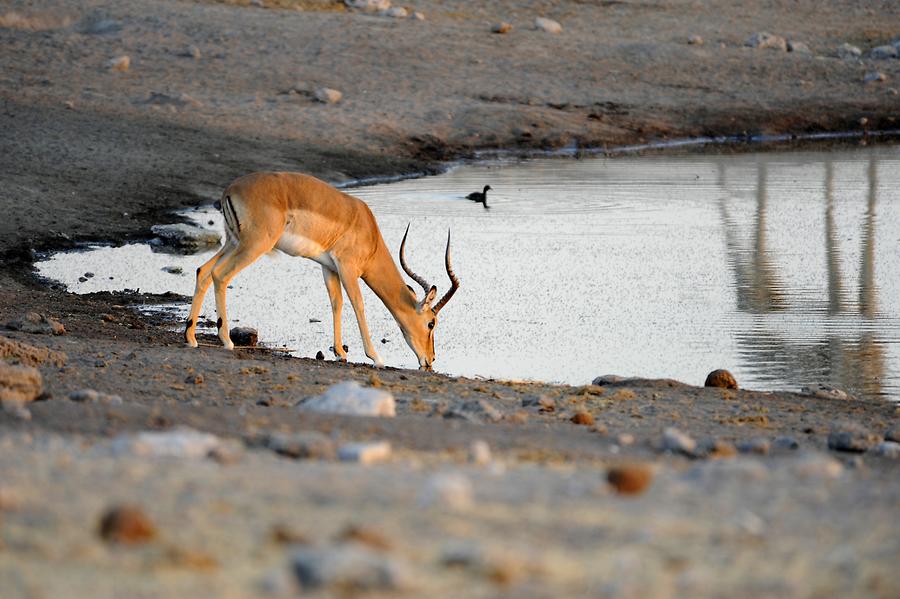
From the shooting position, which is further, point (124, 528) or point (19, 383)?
point (19, 383)

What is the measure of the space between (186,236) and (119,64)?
919cm

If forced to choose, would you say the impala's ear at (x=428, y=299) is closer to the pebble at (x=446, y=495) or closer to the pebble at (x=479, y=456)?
the pebble at (x=479, y=456)

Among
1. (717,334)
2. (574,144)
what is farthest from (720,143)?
(717,334)

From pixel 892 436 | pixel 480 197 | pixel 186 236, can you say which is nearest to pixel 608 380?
pixel 892 436

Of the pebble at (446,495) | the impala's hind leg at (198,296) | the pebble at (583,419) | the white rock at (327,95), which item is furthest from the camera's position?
the white rock at (327,95)

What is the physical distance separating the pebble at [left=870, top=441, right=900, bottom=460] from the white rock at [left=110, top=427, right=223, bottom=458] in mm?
2860

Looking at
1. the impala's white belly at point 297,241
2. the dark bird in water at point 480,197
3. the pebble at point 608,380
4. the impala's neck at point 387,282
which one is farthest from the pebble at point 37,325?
the dark bird in water at point 480,197

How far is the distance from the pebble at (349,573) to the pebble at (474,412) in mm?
3164

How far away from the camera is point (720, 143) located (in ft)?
73.8

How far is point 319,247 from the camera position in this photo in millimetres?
9875

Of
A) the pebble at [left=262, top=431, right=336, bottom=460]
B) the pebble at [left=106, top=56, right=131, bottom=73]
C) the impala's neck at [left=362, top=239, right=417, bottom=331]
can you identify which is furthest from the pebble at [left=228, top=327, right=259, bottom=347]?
the pebble at [left=106, top=56, right=131, bottom=73]

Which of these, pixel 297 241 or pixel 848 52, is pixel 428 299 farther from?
pixel 848 52

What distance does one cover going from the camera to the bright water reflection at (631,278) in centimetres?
951

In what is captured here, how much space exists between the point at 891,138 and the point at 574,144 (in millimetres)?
5636
